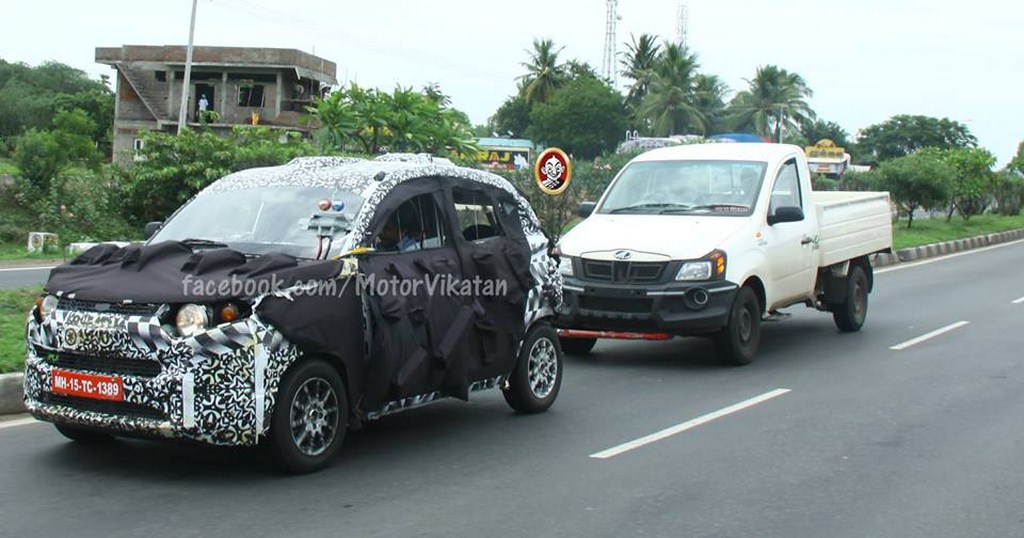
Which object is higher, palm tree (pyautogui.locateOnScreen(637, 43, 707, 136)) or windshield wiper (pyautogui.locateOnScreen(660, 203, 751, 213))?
palm tree (pyautogui.locateOnScreen(637, 43, 707, 136))

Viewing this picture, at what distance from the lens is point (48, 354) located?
6.55 meters

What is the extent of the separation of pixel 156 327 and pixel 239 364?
1.52ft

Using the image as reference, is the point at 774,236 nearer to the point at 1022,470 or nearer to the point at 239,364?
the point at 1022,470

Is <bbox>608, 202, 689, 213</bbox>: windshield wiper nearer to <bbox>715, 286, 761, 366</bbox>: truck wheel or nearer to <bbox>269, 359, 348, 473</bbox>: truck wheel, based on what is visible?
<bbox>715, 286, 761, 366</bbox>: truck wheel

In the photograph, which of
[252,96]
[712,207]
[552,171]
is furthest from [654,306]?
[252,96]

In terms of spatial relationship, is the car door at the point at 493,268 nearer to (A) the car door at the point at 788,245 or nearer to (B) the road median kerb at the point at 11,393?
(B) the road median kerb at the point at 11,393

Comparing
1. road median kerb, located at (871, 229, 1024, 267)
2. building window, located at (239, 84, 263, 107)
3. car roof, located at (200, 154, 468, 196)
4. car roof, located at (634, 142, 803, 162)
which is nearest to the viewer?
car roof, located at (200, 154, 468, 196)

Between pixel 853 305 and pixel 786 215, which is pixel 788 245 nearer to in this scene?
pixel 786 215

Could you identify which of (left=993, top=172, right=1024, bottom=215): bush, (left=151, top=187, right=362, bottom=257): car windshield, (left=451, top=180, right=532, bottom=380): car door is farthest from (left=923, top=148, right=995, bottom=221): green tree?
(left=151, top=187, right=362, bottom=257): car windshield

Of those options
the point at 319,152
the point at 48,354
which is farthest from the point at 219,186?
the point at 319,152

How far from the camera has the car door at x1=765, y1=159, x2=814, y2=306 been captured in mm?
11812

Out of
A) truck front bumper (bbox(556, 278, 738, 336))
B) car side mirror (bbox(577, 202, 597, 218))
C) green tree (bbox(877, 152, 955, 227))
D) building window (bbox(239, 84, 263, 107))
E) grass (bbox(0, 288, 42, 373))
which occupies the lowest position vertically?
grass (bbox(0, 288, 42, 373))

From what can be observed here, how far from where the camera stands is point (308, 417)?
21.7 feet

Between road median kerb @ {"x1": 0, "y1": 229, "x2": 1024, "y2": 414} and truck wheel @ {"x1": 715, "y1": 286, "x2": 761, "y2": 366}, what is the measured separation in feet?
20.0
